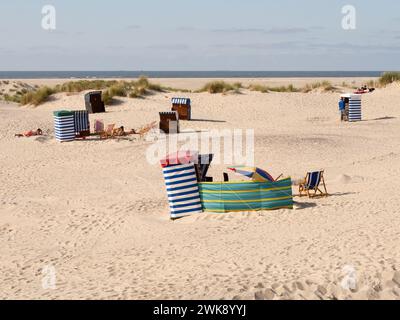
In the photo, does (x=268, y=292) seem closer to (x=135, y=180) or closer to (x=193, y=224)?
(x=193, y=224)

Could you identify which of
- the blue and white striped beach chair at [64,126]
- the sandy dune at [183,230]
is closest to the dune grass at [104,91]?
the blue and white striped beach chair at [64,126]

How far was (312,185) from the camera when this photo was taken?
13562mm

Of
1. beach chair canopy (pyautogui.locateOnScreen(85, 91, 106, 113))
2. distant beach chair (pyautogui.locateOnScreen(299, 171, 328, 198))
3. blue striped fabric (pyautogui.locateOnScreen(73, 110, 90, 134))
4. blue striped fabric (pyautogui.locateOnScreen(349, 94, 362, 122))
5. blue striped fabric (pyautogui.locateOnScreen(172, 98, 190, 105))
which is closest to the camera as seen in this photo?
distant beach chair (pyautogui.locateOnScreen(299, 171, 328, 198))

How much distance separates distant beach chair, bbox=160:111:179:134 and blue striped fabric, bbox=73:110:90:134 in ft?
9.64

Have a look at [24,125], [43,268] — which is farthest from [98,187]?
[24,125]

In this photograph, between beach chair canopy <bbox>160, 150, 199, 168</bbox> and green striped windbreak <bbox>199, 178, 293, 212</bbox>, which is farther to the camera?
beach chair canopy <bbox>160, 150, 199, 168</bbox>

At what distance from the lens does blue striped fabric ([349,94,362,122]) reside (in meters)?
27.9

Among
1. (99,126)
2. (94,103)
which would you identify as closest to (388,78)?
(94,103)

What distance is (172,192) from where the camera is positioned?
486 inches

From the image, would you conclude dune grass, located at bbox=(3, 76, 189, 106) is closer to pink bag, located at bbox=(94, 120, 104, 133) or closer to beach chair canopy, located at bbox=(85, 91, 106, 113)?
beach chair canopy, located at bbox=(85, 91, 106, 113)

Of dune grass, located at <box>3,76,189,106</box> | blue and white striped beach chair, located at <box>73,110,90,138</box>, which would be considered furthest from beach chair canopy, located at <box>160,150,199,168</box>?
dune grass, located at <box>3,76,189,106</box>

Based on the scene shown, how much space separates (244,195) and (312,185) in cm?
210

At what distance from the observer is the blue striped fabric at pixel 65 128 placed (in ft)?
74.2
